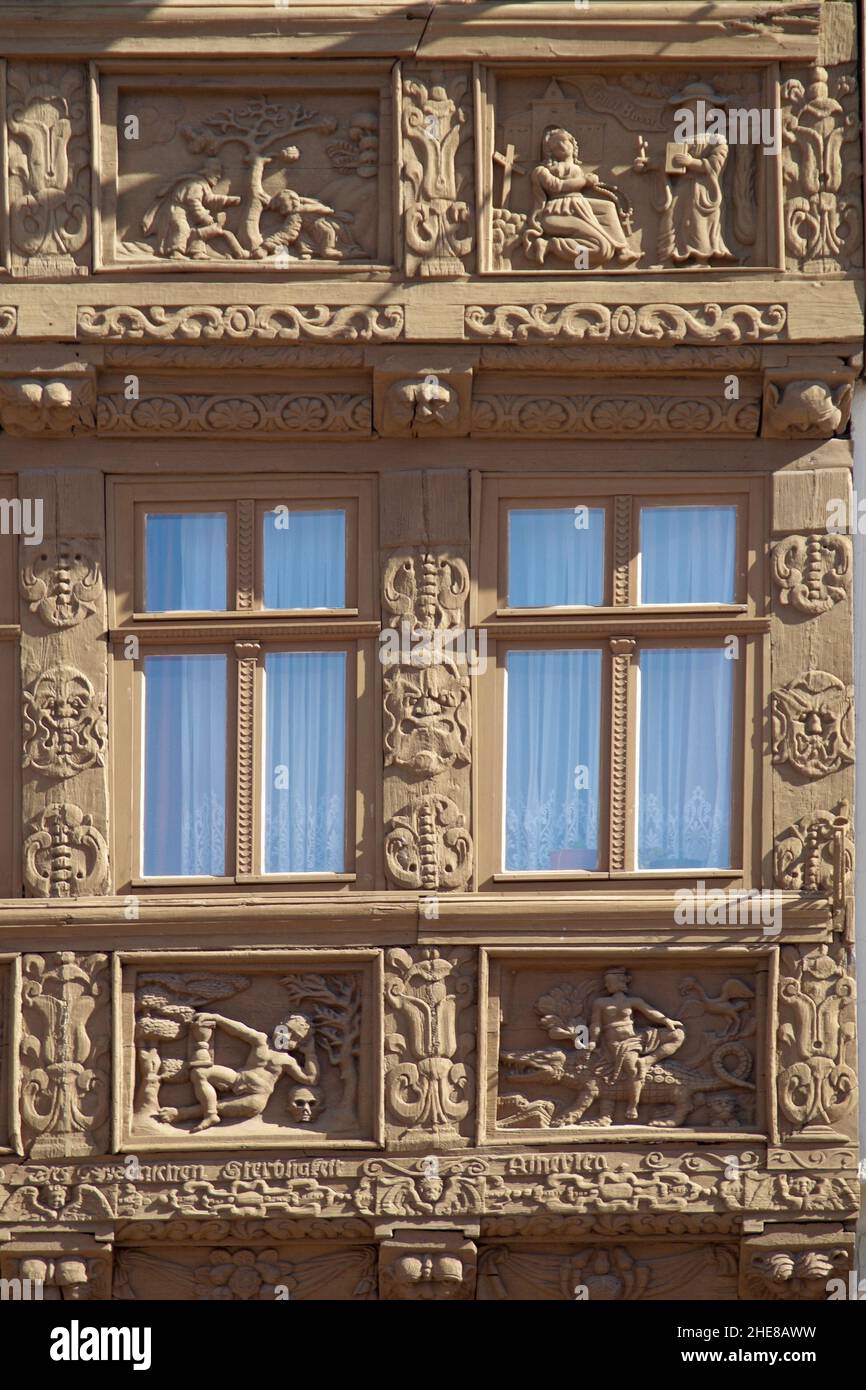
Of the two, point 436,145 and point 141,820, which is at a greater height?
point 436,145

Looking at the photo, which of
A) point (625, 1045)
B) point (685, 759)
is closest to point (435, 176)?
point (685, 759)

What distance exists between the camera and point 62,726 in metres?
13.8

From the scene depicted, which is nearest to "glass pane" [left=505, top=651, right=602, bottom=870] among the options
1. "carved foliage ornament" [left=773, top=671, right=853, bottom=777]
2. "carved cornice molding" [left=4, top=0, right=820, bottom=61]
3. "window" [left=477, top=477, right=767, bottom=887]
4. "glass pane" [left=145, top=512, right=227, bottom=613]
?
"window" [left=477, top=477, right=767, bottom=887]

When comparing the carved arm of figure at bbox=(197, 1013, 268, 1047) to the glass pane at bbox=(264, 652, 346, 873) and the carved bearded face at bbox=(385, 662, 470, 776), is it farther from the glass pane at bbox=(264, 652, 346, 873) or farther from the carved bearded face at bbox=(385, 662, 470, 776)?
the carved bearded face at bbox=(385, 662, 470, 776)

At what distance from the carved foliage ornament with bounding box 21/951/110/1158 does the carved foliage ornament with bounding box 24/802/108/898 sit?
1.04 feet

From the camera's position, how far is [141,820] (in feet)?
45.8

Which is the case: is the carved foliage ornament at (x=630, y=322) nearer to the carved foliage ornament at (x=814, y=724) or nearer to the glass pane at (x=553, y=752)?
the glass pane at (x=553, y=752)

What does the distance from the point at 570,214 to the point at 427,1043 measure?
13.1 feet

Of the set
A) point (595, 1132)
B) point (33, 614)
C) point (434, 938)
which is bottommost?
point (595, 1132)

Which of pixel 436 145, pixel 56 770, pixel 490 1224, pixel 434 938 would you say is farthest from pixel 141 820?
pixel 436 145

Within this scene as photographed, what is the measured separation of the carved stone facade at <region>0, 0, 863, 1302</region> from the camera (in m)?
13.6

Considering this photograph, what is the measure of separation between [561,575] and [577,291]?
1.34 metres

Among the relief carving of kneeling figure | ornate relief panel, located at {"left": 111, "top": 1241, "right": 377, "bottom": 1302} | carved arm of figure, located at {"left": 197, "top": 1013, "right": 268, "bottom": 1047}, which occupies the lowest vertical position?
ornate relief panel, located at {"left": 111, "top": 1241, "right": 377, "bottom": 1302}
